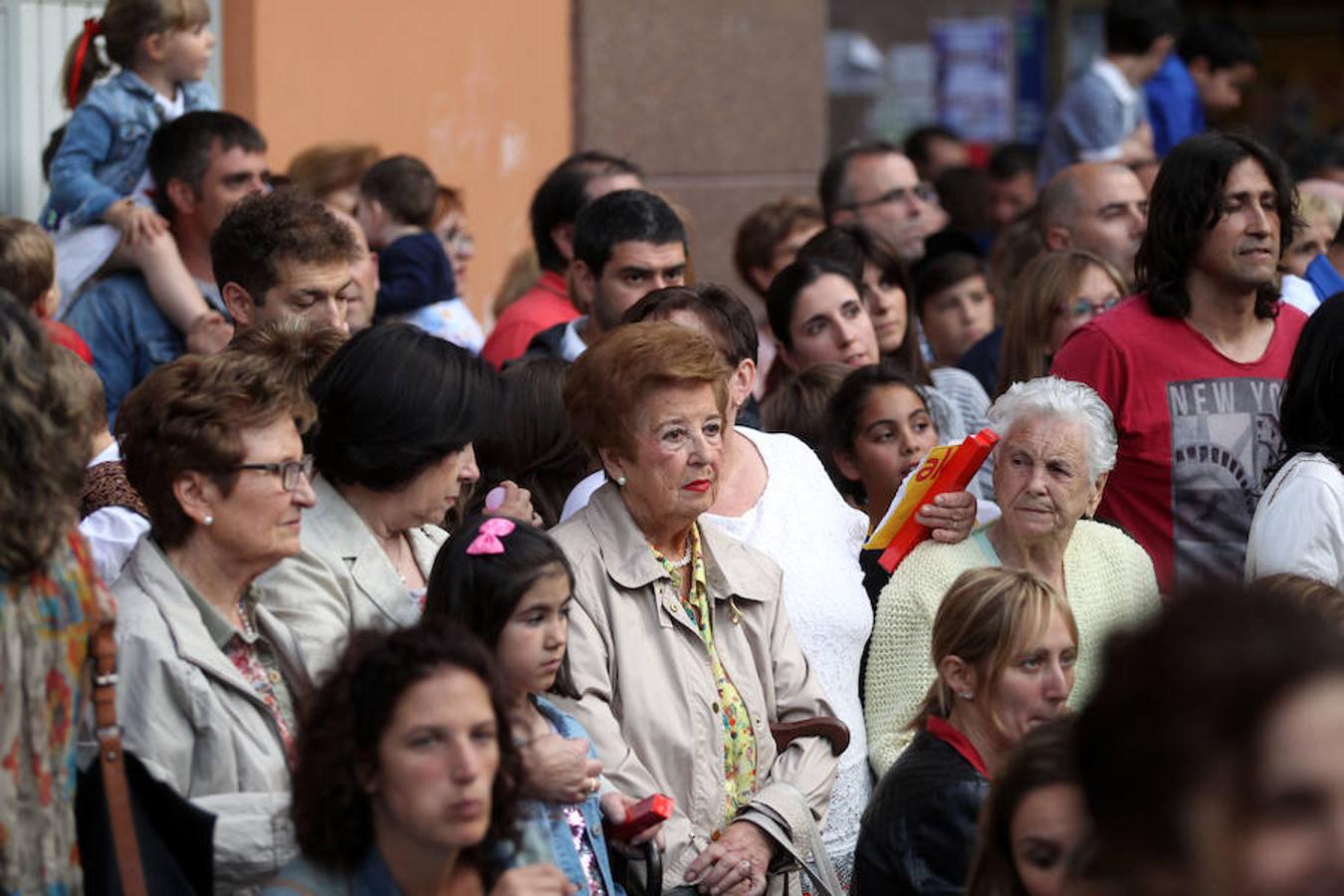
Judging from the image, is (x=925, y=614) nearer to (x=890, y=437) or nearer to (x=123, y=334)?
(x=890, y=437)

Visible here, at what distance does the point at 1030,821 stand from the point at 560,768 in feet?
3.19

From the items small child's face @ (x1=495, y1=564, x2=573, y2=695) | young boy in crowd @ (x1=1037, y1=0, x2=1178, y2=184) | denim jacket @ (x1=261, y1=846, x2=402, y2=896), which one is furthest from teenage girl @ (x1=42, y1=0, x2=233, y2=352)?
young boy in crowd @ (x1=1037, y1=0, x2=1178, y2=184)

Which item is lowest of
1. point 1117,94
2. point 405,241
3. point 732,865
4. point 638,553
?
point 732,865

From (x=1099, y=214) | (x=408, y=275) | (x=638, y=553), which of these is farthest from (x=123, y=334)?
(x=1099, y=214)

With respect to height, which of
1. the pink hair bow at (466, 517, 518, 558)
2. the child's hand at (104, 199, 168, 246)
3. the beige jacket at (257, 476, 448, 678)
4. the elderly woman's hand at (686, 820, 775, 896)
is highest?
the child's hand at (104, 199, 168, 246)

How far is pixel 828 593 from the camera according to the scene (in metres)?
5.08

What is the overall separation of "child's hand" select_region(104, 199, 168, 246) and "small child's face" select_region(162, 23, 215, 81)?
2.45ft

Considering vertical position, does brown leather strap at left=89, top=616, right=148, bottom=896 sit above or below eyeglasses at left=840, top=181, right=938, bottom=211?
below

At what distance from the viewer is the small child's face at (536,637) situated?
4098 millimetres

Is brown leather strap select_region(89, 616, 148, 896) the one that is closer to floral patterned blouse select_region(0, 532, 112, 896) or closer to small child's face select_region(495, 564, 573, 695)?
floral patterned blouse select_region(0, 532, 112, 896)

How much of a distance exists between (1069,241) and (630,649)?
3.88 meters

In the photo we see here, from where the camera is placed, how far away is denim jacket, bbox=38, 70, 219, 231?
666 centimetres

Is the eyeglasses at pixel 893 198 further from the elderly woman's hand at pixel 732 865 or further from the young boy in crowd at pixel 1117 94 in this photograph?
the elderly woman's hand at pixel 732 865

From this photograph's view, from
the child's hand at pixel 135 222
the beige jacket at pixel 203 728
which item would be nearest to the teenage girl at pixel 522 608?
the beige jacket at pixel 203 728
